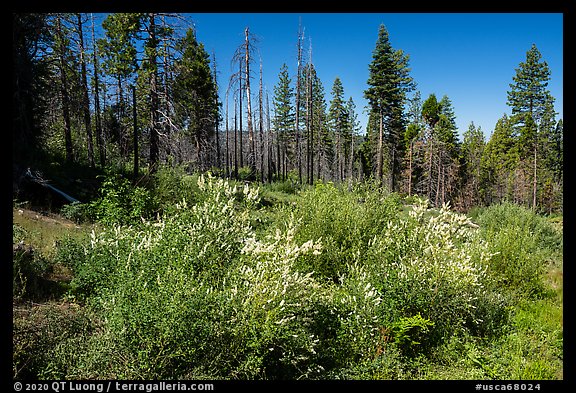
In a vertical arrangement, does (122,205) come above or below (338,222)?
above

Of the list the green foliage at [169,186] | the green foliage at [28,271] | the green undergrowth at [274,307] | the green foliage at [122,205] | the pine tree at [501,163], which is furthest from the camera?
the pine tree at [501,163]

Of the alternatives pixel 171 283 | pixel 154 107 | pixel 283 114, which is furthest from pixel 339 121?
pixel 171 283

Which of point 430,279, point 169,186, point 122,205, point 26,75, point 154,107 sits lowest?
point 430,279

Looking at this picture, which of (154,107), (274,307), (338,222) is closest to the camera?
(274,307)

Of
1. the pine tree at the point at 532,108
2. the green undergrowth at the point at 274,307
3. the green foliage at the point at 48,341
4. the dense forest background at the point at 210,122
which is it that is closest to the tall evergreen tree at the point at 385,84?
the dense forest background at the point at 210,122

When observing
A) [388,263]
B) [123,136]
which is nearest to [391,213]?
[388,263]

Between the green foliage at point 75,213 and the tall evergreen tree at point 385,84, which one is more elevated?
the tall evergreen tree at point 385,84

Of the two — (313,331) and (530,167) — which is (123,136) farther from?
(530,167)

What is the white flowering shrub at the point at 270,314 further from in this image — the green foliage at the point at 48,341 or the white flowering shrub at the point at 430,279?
the green foliage at the point at 48,341

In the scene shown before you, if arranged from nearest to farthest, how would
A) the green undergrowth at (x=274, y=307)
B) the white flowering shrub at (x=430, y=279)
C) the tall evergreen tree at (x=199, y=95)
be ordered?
the green undergrowth at (x=274, y=307) < the white flowering shrub at (x=430, y=279) < the tall evergreen tree at (x=199, y=95)

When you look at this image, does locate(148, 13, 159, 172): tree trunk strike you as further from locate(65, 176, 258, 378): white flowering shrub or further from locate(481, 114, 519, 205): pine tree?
locate(481, 114, 519, 205): pine tree

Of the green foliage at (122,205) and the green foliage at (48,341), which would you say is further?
the green foliage at (122,205)

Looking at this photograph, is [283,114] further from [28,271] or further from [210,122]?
[28,271]

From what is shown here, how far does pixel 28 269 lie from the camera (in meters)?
5.93
